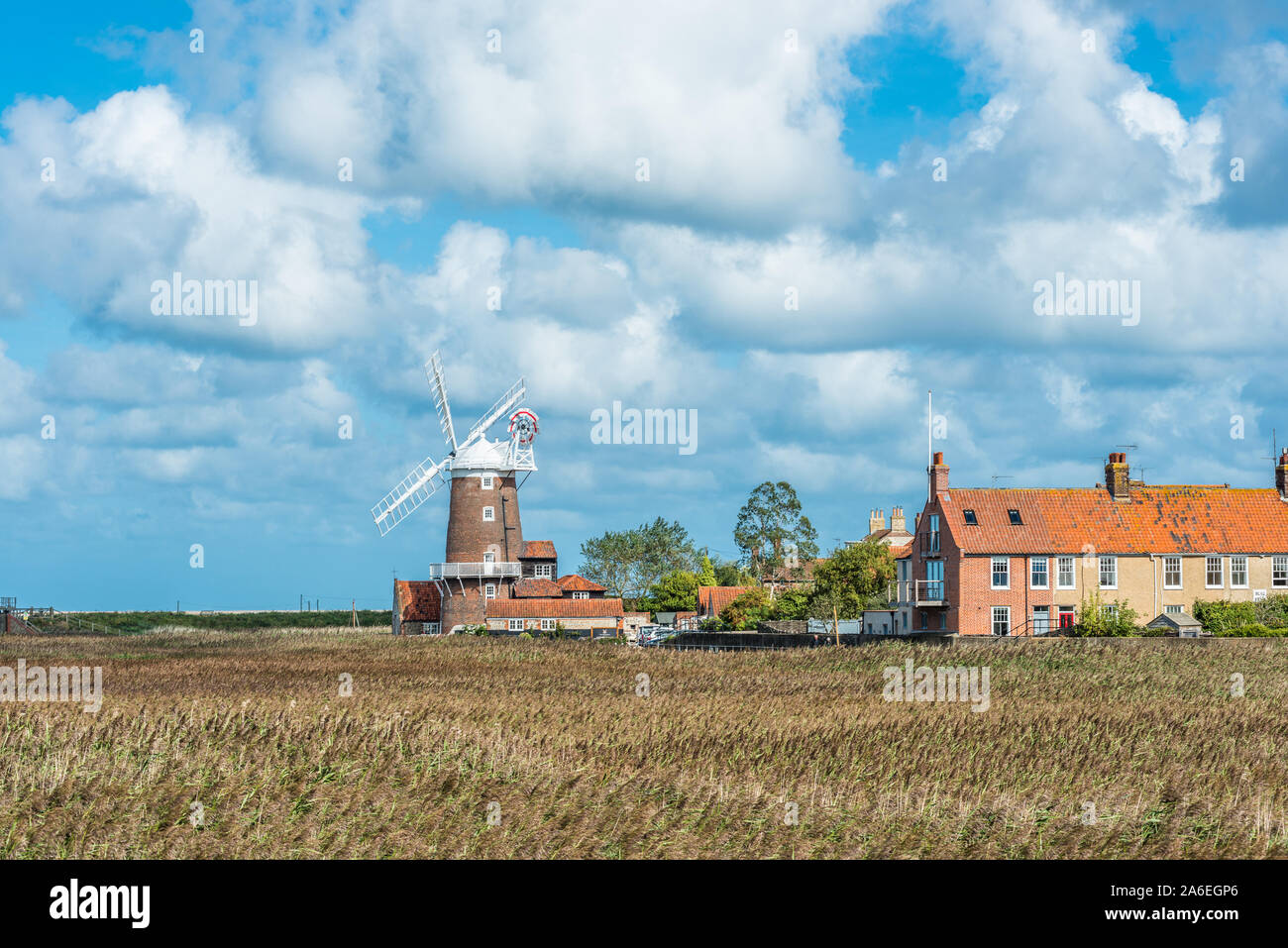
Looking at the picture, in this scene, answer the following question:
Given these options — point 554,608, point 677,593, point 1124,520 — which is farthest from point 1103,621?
point 677,593

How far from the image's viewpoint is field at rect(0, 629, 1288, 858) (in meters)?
12.3

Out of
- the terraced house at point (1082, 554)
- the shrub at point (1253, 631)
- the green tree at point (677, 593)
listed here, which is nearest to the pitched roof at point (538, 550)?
the green tree at point (677, 593)

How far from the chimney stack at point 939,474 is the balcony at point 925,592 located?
4.49m

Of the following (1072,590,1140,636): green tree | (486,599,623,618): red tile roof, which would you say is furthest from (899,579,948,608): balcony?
(486,599,623,618): red tile roof

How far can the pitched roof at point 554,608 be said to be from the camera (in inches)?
3150

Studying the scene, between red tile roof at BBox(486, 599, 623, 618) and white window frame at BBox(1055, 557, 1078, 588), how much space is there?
35035 mm

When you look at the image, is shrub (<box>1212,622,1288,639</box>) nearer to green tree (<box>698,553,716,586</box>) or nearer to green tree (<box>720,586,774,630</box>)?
green tree (<box>720,586,774,630</box>)

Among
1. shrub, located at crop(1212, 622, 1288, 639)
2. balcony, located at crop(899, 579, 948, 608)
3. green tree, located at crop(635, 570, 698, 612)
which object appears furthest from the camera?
green tree, located at crop(635, 570, 698, 612)

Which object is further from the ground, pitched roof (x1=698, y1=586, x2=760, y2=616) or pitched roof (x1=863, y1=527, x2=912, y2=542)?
pitched roof (x1=863, y1=527, x2=912, y2=542)

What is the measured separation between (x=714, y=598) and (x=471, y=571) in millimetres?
23835

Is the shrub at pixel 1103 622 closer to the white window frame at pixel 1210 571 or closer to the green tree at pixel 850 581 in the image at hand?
the white window frame at pixel 1210 571

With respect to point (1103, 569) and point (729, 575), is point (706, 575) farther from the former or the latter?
point (1103, 569)
